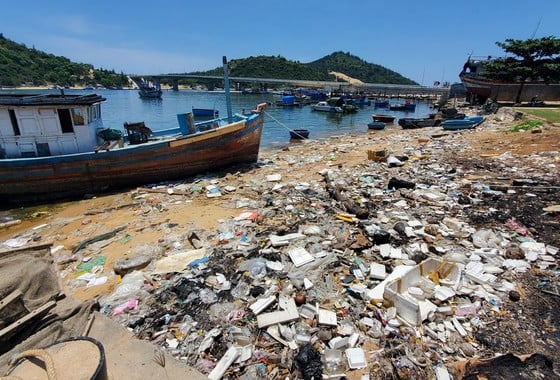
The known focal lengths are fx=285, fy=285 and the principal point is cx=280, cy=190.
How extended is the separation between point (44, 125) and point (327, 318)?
10.1 m

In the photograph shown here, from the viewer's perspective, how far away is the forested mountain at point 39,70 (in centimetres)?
8569

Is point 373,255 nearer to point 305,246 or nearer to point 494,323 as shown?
point 305,246

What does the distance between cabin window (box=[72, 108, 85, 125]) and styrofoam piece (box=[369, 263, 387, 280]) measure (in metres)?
9.63

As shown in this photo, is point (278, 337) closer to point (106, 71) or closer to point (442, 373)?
point (442, 373)

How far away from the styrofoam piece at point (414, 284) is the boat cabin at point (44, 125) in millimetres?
9921

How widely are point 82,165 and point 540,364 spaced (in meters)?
11.0

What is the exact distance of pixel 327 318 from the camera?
3336 mm

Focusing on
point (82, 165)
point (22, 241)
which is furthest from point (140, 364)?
point (82, 165)

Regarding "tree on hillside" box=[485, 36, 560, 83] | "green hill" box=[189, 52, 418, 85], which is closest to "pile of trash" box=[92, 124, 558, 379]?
"tree on hillside" box=[485, 36, 560, 83]

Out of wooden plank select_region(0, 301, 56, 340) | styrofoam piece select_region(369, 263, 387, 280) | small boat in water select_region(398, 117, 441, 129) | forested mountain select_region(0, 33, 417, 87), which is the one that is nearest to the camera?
wooden plank select_region(0, 301, 56, 340)

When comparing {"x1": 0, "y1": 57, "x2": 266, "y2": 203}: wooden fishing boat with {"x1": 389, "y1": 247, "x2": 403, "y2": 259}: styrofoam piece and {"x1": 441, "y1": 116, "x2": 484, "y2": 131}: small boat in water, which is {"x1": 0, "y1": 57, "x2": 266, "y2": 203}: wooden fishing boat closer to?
{"x1": 389, "y1": 247, "x2": 403, "y2": 259}: styrofoam piece

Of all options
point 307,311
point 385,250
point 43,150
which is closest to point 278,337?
point 307,311

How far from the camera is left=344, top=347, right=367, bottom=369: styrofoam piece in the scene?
2.81m

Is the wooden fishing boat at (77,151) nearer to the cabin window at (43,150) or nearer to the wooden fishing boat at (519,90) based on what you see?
the cabin window at (43,150)
